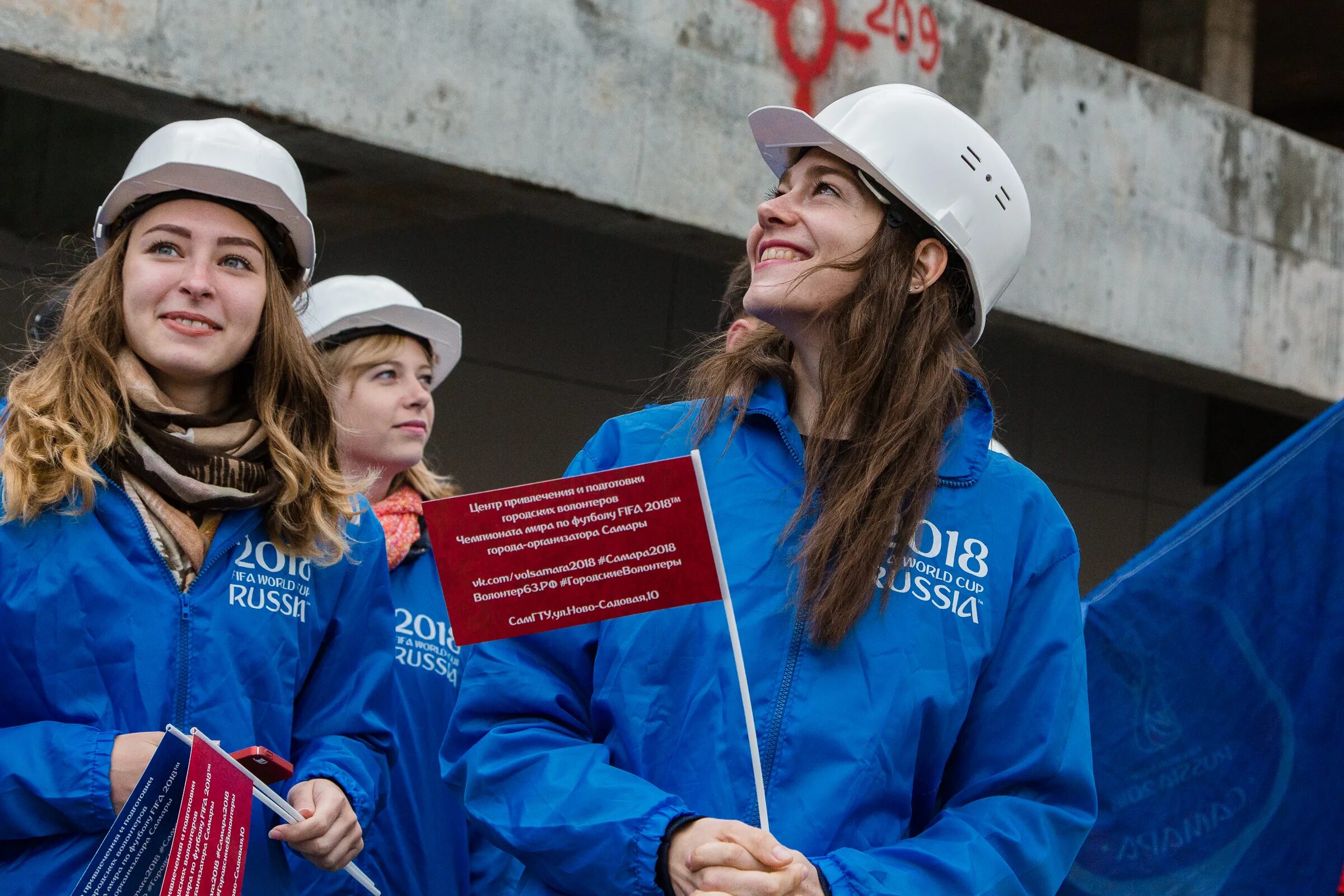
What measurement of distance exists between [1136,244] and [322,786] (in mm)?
5441

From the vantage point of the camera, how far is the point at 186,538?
94.7 inches

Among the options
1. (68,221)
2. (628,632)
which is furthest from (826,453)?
(68,221)

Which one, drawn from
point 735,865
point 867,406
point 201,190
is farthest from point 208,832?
point 201,190

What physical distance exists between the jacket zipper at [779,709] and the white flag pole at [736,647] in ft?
0.07

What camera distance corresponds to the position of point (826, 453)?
217cm

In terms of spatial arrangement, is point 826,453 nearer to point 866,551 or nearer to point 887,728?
point 866,551

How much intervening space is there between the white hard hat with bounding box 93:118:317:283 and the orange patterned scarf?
1.04 metres

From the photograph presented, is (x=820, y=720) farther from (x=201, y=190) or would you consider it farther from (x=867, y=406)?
(x=201, y=190)

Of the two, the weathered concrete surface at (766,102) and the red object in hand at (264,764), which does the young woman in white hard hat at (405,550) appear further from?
the weathered concrete surface at (766,102)

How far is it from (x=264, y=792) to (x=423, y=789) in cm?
136

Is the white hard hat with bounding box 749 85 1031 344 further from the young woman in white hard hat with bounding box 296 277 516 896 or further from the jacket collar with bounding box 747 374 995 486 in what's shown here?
the young woman in white hard hat with bounding box 296 277 516 896

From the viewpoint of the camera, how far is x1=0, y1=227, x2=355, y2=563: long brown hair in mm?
2322

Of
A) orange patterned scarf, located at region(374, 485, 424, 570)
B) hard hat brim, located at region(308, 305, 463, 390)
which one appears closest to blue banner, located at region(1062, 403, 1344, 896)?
orange patterned scarf, located at region(374, 485, 424, 570)

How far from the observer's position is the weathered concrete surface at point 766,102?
4559 mm
